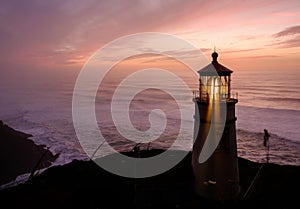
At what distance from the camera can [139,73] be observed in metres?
142

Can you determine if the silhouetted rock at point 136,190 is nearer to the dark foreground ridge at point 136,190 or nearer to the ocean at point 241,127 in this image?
the dark foreground ridge at point 136,190

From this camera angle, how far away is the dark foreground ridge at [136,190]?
10117mm

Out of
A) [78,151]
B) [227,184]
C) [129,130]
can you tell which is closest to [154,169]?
[227,184]

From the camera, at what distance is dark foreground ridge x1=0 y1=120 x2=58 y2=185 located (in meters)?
20.9

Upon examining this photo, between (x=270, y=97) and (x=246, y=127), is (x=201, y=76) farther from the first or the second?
(x=270, y=97)

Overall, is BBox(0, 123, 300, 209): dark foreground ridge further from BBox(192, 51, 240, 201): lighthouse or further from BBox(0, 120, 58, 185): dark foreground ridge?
BBox(0, 120, 58, 185): dark foreground ridge

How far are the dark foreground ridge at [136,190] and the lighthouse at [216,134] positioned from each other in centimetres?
62

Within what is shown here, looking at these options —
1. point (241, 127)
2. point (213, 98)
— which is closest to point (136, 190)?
point (213, 98)

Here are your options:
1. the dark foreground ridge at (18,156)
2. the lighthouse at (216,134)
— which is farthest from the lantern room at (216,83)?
the dark foreground ridge at (18,156)

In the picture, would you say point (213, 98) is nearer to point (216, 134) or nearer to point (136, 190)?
point (216, 134)

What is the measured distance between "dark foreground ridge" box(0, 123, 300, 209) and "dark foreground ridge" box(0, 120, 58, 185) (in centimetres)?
531

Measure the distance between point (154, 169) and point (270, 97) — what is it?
4684 cm

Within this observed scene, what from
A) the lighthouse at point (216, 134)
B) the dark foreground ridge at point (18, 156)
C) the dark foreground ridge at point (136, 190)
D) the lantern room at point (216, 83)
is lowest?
the dark foreground ridge at point (18, 156)

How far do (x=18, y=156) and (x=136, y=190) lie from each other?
16.6 metres
